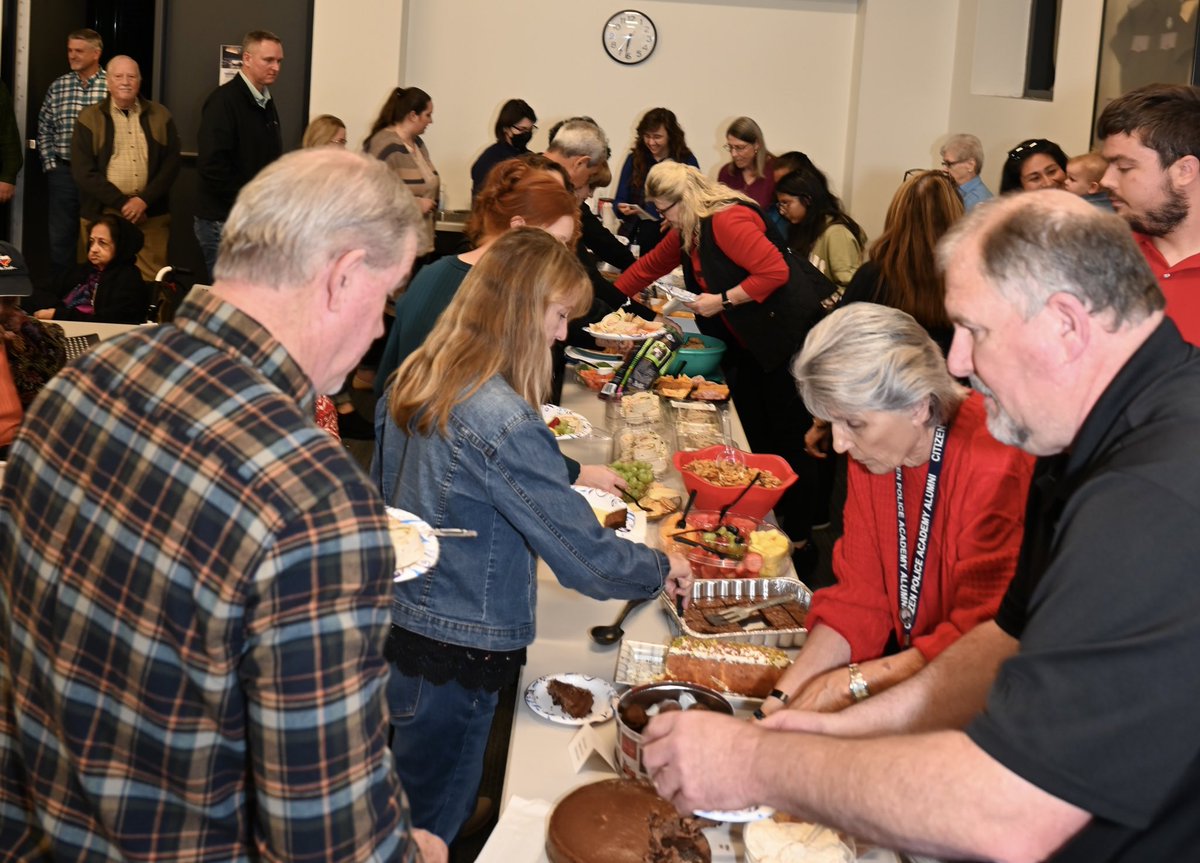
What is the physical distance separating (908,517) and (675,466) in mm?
1123

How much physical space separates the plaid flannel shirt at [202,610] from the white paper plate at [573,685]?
703mm

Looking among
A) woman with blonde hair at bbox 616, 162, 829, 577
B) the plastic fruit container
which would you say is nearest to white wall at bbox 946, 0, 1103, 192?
woman with blonde hair at bbox 616, 162, 829, 577

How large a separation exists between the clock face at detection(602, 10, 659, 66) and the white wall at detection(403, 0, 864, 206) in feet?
0.19

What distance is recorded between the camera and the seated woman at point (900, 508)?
6.10 feet

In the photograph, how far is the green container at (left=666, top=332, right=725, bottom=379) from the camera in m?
4.38

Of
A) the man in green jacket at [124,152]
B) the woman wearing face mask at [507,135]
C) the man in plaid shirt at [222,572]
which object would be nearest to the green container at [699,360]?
the woman wearing face mask at [507,135]

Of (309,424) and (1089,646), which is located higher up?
(309,424)

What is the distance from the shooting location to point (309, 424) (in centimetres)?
112

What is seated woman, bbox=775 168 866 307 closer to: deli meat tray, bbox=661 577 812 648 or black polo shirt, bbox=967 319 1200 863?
deli meat tray, bbox=661 577 812 648

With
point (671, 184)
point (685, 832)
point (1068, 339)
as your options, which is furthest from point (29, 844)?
point (671, 184)

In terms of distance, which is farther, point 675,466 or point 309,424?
point 675,466

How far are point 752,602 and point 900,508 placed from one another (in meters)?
0.38

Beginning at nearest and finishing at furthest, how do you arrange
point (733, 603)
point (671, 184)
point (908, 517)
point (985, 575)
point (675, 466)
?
point (985, 575) → point (908, 517) → point (733, 603) → point (675, 466) → point (671, 184)

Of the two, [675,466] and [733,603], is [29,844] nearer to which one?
[733,603]
